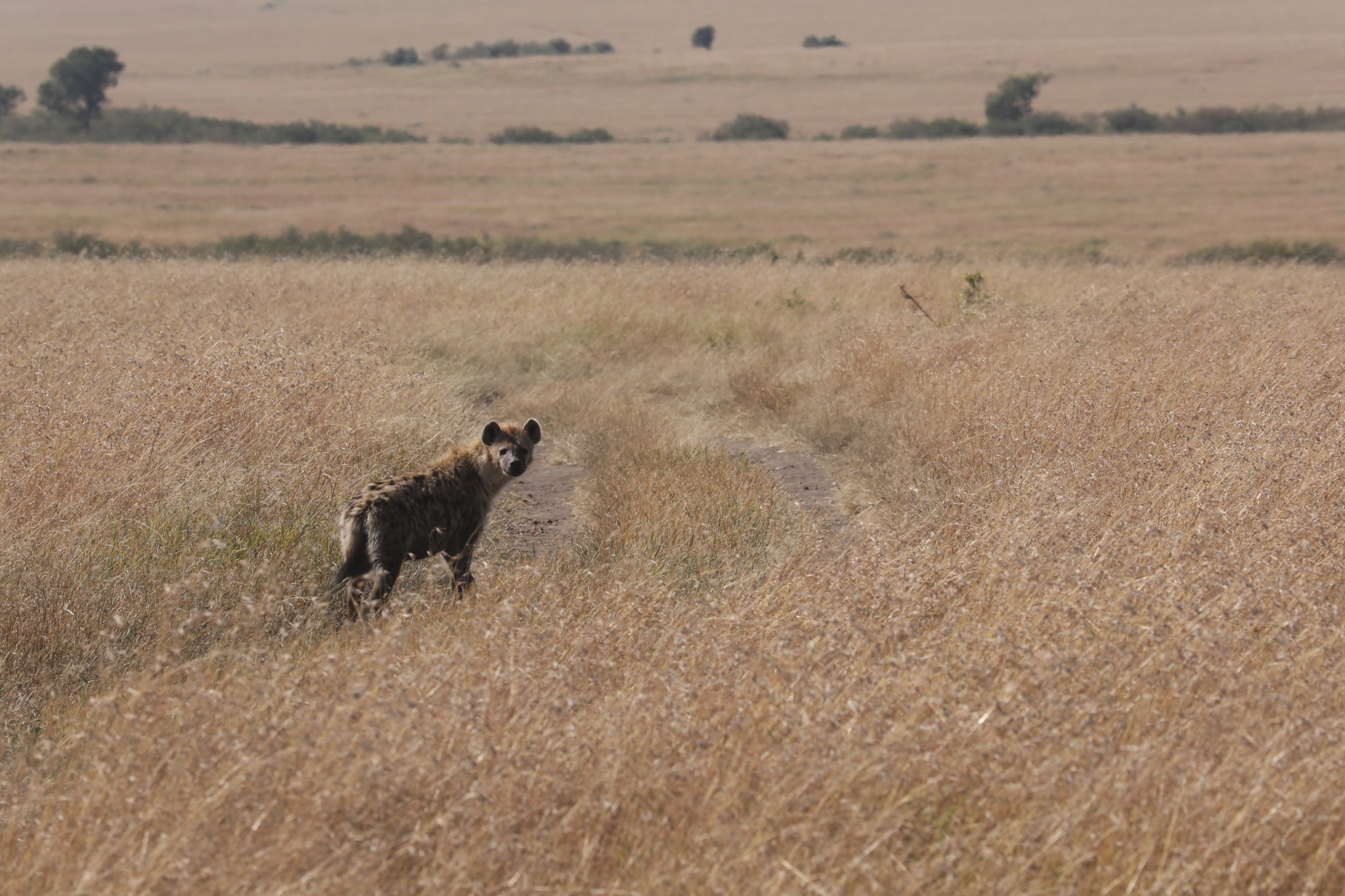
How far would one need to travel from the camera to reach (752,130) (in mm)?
73188

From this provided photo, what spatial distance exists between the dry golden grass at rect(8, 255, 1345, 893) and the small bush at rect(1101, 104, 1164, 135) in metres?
65.7

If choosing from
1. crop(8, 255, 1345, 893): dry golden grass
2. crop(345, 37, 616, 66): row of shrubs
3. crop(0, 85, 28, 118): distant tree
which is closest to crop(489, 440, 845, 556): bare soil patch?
crop(8, 255, 1345, 893): dry golden grass

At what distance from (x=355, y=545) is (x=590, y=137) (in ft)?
226

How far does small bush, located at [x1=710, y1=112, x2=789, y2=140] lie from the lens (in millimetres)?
72562

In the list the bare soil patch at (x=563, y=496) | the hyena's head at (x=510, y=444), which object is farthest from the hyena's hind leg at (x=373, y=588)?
the bare soil patch at (x=563, y=496)

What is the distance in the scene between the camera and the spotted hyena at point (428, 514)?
213 inches

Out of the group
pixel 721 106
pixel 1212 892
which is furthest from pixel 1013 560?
pixel 721 106

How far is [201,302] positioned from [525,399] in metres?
3.61

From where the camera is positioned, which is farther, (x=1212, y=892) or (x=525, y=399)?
(x=525, y=399)

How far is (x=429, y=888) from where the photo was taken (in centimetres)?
299

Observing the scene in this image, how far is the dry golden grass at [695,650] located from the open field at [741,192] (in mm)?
17875

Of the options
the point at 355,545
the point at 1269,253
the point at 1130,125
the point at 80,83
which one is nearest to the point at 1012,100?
the point at 1130,125

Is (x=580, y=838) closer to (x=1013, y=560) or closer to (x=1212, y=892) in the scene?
(x=1212, y=892)

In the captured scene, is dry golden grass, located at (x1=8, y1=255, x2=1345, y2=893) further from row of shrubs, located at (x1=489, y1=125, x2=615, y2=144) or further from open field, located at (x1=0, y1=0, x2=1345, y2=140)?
open field, located at (x1=0, y1=0, x2=1345, y2=140)
